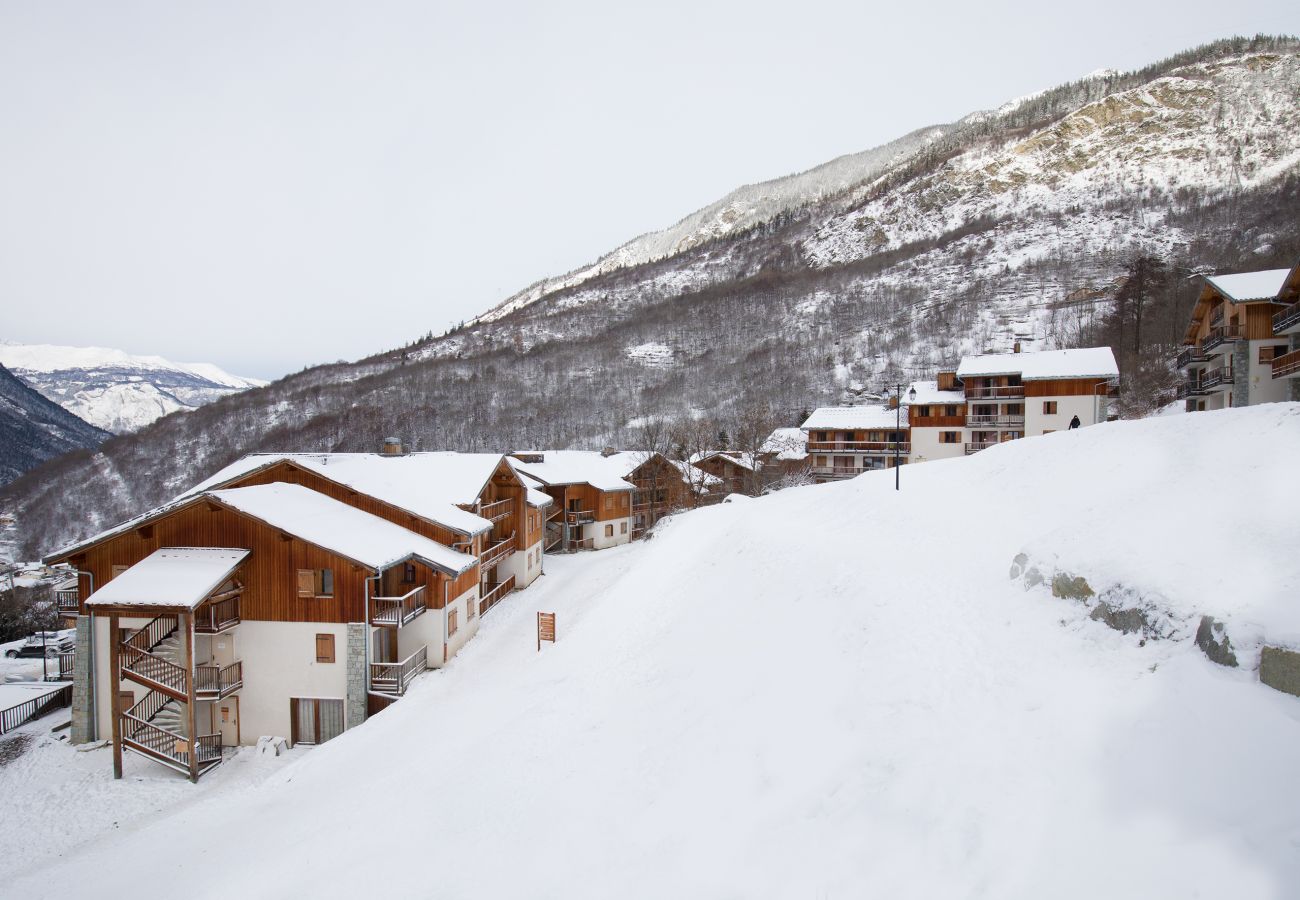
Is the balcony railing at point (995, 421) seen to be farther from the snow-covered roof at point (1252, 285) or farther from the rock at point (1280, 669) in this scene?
the rock at point (1280, 669)

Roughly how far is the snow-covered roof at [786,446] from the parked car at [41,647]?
2172 inches

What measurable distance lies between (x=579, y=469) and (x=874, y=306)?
100180 mm

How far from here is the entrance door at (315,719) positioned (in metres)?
20.5

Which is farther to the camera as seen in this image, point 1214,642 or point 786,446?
point 786,446

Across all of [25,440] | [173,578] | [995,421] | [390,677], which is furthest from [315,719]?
[25,440]

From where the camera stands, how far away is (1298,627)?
686 centimetres

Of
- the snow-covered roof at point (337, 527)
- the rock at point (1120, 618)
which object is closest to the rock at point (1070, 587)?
the rock at point (1120, 618)

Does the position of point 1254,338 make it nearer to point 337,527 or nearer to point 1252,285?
point 1252,285

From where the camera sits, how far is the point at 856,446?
5975 centimetres

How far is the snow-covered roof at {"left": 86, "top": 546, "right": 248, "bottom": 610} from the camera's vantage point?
58.2 ft

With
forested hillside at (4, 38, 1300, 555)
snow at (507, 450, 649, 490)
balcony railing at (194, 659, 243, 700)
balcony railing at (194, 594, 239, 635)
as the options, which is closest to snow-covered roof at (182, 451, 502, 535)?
balcony railing at (194, 594, 239, 635)

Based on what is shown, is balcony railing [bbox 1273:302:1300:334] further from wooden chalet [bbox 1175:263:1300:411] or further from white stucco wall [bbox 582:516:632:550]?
white stucco wall [bbox 582:516:632:550]

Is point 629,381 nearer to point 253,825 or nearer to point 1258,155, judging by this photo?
point 253,825

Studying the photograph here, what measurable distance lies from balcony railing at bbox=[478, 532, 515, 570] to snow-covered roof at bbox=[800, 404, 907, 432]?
36520mm
